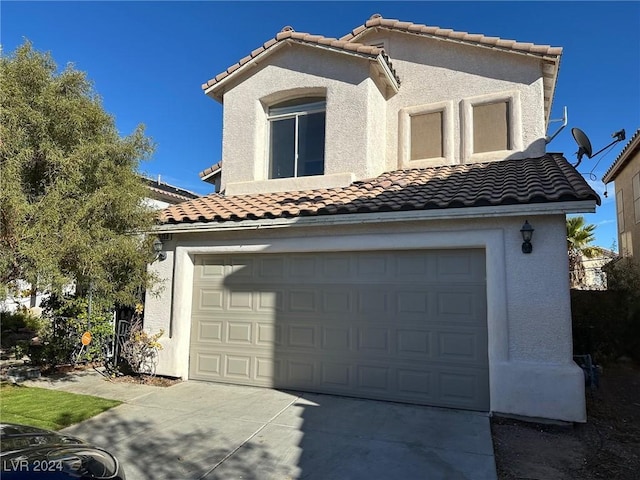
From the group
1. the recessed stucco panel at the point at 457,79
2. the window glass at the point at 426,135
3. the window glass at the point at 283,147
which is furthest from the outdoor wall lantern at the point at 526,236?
the window glass at the point at 283,147

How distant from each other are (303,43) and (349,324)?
7.44 meters

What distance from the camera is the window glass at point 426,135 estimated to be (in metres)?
10.8

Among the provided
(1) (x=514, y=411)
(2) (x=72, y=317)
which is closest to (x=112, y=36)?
(2) (x=72, y=317)

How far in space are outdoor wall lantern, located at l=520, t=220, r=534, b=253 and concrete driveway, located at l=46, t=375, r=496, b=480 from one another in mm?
2857

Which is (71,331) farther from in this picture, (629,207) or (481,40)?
(629,207)

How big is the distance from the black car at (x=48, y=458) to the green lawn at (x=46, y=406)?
3.37m

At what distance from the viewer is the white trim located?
20.6 ft

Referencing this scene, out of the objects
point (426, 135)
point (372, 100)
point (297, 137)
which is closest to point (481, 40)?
point (426, 135)

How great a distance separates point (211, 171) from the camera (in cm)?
1471

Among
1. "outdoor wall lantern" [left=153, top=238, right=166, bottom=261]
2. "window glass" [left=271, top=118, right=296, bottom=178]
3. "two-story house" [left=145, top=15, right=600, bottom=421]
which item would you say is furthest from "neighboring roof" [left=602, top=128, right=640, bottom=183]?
"outdoor wall lantern" [left=153, top=238, right=166, bottom=261]

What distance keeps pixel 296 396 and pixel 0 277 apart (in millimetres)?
5297

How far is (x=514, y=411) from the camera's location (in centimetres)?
650

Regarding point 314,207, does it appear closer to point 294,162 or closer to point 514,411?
point 294,162

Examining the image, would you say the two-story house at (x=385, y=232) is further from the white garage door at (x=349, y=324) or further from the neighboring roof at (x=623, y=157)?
the neighboring roof at (x=623, y=157)
